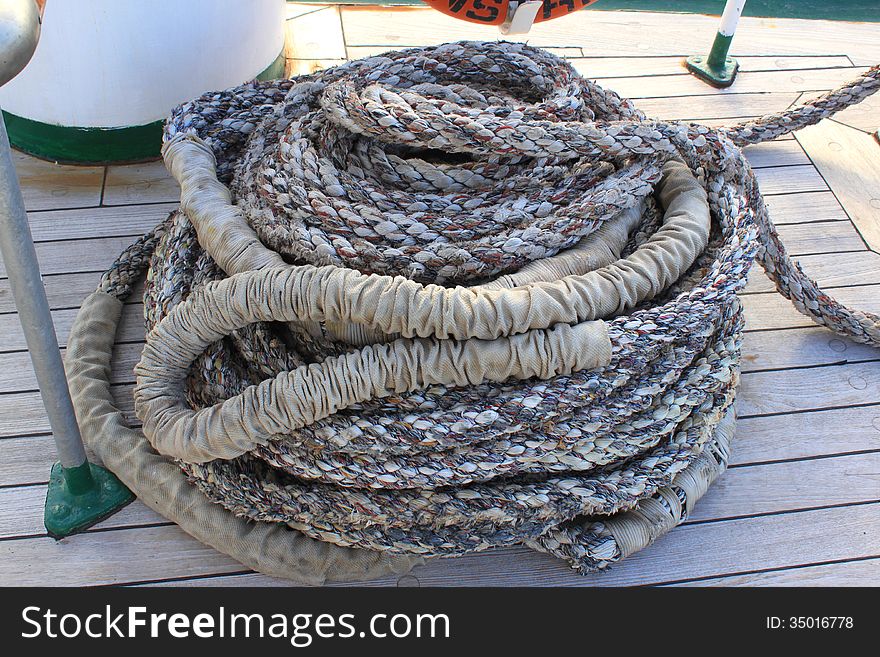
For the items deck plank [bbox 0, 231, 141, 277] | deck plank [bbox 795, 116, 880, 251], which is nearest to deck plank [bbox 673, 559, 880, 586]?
deck plank [bbox 795, 116, 880, 251]

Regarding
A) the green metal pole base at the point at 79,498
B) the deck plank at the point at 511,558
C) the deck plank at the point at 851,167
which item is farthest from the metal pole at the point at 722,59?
the green metal pole base at the point at 79,498

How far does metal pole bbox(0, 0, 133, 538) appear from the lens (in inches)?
29.2

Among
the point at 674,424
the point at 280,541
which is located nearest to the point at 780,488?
the point at 674,424

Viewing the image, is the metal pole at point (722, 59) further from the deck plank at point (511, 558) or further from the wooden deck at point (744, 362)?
the deck plank at point (511, 558)

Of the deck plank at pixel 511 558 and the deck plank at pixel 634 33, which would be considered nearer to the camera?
the deck plank at pixel 511 558

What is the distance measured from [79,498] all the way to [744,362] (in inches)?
47.5

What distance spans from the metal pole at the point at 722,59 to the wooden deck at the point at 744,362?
45 mm

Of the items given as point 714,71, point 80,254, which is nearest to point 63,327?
point 80,254

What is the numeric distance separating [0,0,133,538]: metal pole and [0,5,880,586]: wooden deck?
0.03 meters

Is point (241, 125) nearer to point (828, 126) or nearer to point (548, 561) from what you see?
point (548, 561)

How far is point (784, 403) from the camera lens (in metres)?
1.51

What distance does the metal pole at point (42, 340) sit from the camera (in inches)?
29.2

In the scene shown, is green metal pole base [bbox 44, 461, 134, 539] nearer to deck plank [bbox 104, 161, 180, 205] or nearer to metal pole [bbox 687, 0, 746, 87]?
deck plank [bbox 104, 161, 180, 205]

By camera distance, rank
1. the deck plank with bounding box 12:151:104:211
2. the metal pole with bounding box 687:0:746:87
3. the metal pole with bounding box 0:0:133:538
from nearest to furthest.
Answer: the metal pole with bounding box 0:0:133:538 < the deck plank with bounding box 12:151:104:211 < the metal pole with bounding box 687:0:746:87
